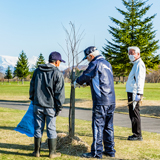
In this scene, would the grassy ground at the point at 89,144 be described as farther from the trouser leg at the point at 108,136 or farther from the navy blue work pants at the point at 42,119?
the navy blue work pants at the point at 42,119

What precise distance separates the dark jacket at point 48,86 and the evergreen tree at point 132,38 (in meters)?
12.4

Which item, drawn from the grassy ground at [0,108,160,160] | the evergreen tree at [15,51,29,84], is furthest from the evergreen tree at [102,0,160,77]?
the evergreen tree at [15,51,29,84]

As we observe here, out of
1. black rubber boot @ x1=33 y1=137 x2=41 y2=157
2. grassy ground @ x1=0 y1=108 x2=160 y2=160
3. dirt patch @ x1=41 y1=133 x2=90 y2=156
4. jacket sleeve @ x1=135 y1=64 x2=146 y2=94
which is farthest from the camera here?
jacket sleeve @ x1=135 y1=64 x2=146 y2=94

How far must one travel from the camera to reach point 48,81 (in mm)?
4352

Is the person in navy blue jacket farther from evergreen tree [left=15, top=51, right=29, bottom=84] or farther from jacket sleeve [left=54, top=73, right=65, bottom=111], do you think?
Result: evergreen tree [left=15, top=51, right=29, bottom=84]

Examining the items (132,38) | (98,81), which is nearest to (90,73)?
(98,81)

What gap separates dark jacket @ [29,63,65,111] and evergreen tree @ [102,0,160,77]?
40.6 ft

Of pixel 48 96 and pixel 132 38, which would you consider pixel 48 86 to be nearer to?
pixel 48 96

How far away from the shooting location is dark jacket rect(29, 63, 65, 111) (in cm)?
435

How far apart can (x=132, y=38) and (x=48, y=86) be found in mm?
13916

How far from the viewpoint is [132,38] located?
56.3 ft

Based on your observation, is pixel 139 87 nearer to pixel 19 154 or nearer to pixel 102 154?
pixel 102 154

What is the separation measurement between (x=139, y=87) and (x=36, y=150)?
2761 mm

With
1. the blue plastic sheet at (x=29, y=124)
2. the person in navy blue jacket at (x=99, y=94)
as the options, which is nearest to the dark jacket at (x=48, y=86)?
the person in navy blue jacket at (x=99, y=94)
